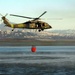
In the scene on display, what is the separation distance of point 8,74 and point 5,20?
154 ft

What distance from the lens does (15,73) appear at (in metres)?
54.1

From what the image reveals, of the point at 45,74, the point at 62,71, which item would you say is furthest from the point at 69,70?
the point at 45,74

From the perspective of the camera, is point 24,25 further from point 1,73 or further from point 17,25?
point 1,73

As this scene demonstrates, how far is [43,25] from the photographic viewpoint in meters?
96.4

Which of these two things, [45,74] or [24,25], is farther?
[24,25]

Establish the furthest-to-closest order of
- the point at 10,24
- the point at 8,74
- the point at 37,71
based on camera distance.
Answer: the point at 10,24 → the point at 37,71 → the point at 8,74

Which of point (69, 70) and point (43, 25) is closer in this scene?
point (69, 70)

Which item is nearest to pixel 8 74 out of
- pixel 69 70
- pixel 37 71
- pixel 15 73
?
pixel 15 73

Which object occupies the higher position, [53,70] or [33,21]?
[33,21]

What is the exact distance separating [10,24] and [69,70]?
4048 centimetres

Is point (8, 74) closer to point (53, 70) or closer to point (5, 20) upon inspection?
point (53, 70)

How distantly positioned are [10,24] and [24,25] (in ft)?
11.6

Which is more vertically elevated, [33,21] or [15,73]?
[33,21]

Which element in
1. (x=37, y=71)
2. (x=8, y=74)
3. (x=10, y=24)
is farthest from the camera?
(x=10, y=24)
